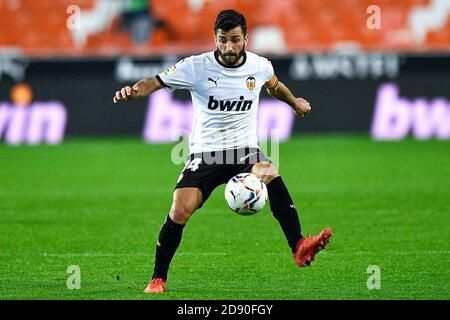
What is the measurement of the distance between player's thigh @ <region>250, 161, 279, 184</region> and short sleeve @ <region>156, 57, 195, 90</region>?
31.2 inches

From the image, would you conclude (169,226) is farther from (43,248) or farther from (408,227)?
(408,227)

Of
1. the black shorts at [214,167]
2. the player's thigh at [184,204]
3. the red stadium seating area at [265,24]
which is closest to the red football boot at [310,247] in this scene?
the black shorts at [214,167]

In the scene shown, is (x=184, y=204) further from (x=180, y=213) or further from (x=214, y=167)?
(x=214, y=167)

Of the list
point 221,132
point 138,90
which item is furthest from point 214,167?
point 138,90

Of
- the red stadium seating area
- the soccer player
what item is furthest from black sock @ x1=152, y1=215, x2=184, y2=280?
the red stadium seating area

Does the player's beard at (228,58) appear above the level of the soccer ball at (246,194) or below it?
above

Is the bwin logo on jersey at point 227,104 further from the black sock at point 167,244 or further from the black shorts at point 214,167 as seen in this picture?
the black sock at point 167,244

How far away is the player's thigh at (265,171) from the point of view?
25.7ft

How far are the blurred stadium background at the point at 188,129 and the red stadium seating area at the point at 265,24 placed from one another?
3cm

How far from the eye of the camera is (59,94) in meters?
20.1

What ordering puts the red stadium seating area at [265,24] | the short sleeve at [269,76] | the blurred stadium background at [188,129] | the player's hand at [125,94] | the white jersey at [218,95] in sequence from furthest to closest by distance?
the red stadium seating area at [265,24] → the blurred stadium background at [188,129] → the short sleeve at [269,76] → the white jersey at [218,95] → the player's hand at [125,94]

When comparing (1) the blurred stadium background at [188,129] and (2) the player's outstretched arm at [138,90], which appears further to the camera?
(1) the blurred stadium background at [188,129]

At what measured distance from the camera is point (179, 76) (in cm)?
777

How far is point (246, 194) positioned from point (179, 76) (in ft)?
3.36
